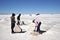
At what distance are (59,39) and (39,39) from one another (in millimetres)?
1442

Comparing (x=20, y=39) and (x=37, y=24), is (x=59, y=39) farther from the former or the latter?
(x=37, y=24)

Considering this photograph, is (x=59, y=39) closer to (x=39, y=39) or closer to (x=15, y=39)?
(x=39, y=39)

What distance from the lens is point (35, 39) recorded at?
10711 mm

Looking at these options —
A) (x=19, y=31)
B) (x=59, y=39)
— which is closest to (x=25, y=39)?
(x=59, y=39)

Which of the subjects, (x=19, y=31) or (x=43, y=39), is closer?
(x=43, y=39)

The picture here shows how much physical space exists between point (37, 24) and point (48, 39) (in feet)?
11.4

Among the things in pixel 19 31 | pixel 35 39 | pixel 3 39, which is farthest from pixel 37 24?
pixel 3 39

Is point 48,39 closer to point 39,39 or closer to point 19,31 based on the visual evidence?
point 39,39

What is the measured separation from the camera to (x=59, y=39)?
10.4m

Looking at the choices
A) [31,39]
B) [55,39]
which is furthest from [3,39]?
[55,39]

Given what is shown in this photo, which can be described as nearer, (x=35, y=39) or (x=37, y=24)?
(x=35, y=39)

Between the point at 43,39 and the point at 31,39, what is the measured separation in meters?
0.89

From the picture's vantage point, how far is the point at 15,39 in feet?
35.4

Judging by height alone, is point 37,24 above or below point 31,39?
above
